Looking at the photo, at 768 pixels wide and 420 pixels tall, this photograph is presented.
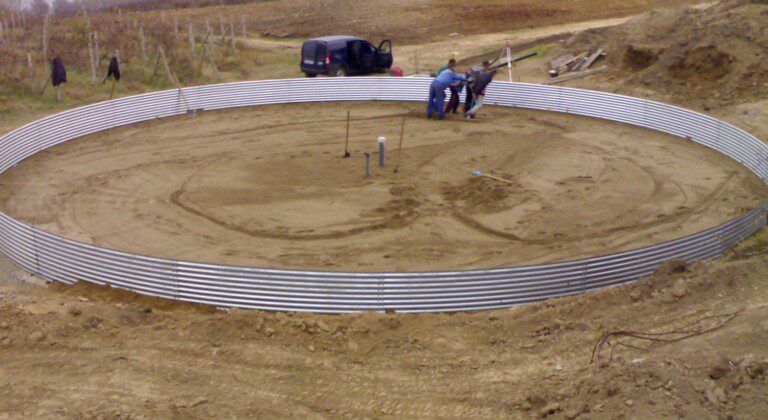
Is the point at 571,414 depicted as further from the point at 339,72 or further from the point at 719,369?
the point at 339,72

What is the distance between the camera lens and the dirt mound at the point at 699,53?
25547 millimetres

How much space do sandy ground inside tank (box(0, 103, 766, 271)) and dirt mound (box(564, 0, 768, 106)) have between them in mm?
4191

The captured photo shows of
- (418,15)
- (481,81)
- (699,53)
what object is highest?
(699,53)

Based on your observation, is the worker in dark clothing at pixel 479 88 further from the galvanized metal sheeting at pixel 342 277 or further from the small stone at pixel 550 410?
the small stone at pixel 550 410

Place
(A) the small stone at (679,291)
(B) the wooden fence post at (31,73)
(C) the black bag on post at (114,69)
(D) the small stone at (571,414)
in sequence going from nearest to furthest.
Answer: (D) the small stone at (571,414) → (A) the small stone at (679,291) → (B) the wooden fence post at (31,73) → (C) the black bag on post at (114,69)

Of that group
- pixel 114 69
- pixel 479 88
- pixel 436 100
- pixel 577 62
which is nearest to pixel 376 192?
pixel 436 100

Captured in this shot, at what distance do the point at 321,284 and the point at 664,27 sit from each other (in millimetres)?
21523

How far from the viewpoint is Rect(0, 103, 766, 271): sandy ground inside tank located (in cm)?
1516

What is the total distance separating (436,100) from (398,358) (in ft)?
46.1

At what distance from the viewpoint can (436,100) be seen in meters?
24.1

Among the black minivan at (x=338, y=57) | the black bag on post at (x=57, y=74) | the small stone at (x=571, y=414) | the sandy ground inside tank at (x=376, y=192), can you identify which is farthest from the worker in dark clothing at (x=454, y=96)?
the small stone at (x=571, y=414)

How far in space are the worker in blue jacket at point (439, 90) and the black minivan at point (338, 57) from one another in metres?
6.35

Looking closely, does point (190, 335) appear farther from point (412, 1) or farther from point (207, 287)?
point (412, 1)

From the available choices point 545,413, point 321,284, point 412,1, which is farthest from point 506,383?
point 412,1
